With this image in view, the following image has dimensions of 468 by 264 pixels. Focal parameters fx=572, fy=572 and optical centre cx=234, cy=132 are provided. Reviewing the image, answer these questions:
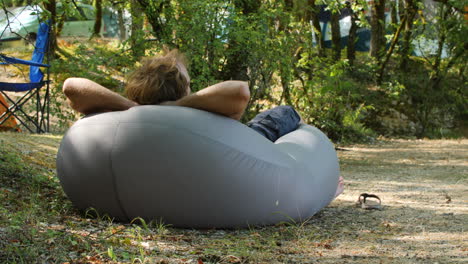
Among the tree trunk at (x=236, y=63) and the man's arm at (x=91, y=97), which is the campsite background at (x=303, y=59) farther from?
the man's arm at (x=91, y=97)

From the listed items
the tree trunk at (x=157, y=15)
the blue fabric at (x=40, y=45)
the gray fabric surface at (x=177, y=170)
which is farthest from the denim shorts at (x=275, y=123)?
the blue fabric at (x=40, y=45)

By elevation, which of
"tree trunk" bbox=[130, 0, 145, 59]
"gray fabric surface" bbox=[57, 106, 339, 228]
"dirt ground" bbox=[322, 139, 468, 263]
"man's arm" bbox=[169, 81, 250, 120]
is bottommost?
"dirt ground" bbox=[322, 139, 468, 263]

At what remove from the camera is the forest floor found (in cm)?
292

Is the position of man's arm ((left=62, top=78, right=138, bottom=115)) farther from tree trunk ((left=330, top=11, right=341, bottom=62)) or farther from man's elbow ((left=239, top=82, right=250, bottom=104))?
tree trunk ((left=330, top=11, right=341, bottom=62))

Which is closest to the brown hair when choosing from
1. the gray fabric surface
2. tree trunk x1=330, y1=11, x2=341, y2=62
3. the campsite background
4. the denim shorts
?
the gray fabric surface

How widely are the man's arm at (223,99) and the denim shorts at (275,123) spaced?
58 centimetres

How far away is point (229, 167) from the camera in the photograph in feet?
11.6

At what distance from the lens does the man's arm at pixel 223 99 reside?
359cm

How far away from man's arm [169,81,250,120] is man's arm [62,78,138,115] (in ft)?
1.27

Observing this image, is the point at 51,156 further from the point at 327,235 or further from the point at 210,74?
the point at 327,235

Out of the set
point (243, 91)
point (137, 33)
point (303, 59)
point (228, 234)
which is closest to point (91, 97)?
point (243, 91)

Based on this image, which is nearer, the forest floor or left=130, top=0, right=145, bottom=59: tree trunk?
the forest floor

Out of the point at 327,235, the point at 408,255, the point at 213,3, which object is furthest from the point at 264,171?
the point at 213,3

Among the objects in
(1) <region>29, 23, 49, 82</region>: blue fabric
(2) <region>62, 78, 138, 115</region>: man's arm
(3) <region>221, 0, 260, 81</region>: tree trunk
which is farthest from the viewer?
(1) <region>29, 23, 49, 82</region>: blue fabric
